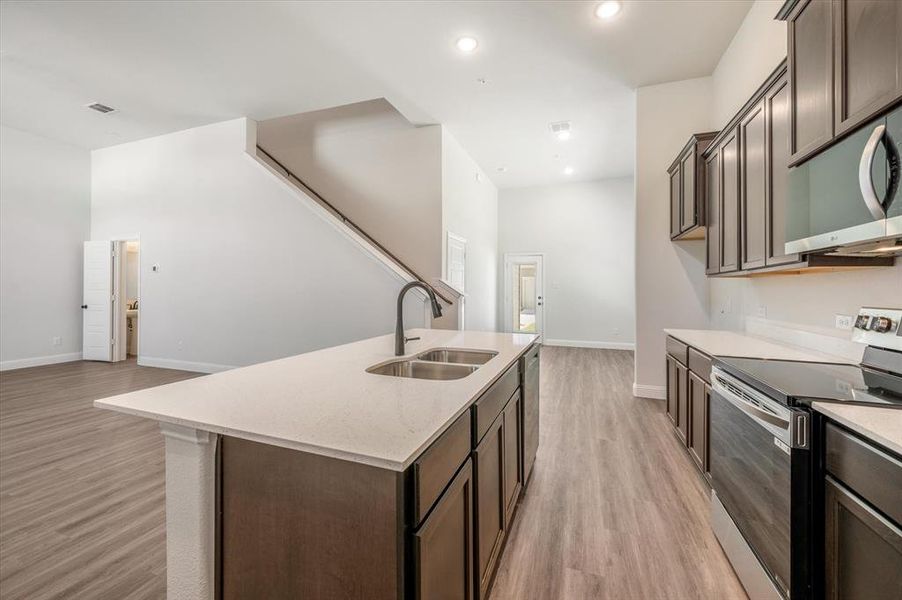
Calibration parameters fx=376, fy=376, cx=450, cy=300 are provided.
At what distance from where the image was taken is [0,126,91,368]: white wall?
5648 millimetres

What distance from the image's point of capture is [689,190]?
3.36 m

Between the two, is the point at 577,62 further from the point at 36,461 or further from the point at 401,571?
the point at 36,461

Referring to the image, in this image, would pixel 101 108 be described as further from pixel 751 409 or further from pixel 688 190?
pixel 751 409

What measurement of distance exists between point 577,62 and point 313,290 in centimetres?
407

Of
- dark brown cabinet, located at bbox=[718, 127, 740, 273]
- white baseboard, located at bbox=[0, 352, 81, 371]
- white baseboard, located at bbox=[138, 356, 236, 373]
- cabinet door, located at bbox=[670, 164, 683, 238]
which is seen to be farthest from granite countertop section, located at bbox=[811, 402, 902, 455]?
white baseboard, located at bbox=[0, 352, 81, 371]

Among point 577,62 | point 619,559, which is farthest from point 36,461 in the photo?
point 577,62

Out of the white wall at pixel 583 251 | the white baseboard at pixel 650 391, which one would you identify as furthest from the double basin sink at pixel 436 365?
the white wall at pixel 583 251

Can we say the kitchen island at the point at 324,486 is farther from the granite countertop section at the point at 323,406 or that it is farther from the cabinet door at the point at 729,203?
the cabinet door at the point at 729,203

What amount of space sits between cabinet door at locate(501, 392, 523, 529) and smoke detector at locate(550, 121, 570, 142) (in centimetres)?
441

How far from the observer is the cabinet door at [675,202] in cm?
369

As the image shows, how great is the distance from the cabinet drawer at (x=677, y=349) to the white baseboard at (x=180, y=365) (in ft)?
18.3

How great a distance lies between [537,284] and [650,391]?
422cm

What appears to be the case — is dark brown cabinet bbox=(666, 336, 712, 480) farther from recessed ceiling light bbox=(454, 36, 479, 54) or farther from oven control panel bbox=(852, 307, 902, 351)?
recessed ceiling light bbox=(454, 36, 479, 54)

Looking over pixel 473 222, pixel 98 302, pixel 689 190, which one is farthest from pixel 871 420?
pixel 98 302
